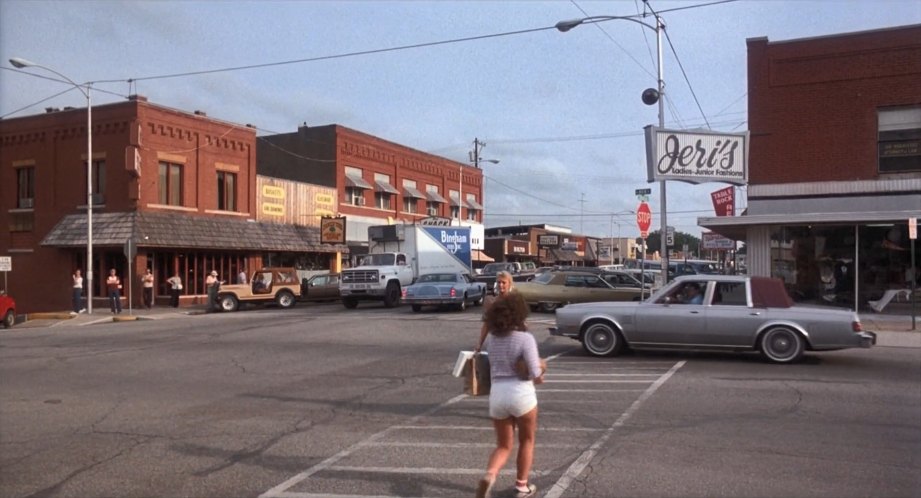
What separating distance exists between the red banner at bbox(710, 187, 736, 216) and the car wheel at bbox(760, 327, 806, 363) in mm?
28594

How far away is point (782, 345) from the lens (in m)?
12.6

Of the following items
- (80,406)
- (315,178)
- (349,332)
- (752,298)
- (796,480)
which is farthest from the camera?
(315,178)

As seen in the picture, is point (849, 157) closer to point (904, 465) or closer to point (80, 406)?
point (904, 465)

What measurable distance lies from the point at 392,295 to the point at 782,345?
18.8 meters

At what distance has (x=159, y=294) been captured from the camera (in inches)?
1298

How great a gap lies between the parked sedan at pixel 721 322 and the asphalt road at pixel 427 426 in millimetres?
369

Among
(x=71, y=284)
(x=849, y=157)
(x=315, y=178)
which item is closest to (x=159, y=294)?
(x=71, y=284)

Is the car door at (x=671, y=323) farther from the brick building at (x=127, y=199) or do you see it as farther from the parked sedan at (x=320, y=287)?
the brick building at (x=127, y=199)

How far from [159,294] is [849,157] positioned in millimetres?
26770

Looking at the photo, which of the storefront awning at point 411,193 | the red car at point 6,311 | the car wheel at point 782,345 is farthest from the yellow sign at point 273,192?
the car wheel at point 782,345

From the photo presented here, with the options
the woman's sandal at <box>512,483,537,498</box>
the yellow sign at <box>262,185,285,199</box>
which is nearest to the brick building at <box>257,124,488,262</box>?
the yellow sign at <box>262,185,285,199</box>

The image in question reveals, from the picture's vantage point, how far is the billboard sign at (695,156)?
2208 cm

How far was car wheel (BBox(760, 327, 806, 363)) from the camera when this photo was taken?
12.5 meters

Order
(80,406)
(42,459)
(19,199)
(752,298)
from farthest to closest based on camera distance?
(19,199), (752,298), (80,406), (42,459)
